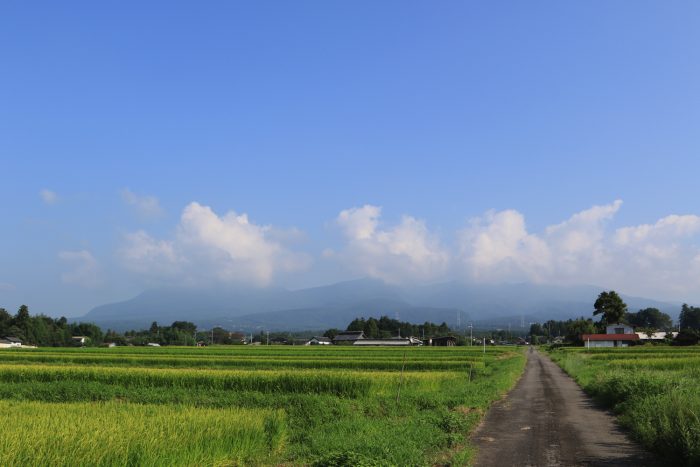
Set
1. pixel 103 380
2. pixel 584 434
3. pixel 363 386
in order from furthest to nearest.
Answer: pixel 103 380 < pixel 363 386 < pixel 584 434

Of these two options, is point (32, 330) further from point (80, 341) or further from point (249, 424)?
point (249, 424)

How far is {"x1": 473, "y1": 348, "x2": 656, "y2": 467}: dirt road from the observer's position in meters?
10.9

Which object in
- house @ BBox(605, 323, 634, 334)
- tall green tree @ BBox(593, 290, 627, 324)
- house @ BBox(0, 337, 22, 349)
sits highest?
tall green tree @ BBox(593, 290, 627, 324)

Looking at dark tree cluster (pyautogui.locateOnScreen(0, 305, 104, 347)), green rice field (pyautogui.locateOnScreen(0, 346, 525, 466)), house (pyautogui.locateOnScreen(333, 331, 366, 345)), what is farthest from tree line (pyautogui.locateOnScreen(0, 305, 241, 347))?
green rice field (pyautogui.locateOnScreen(0, 346, 525, 466))

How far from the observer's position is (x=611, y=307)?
114812mm

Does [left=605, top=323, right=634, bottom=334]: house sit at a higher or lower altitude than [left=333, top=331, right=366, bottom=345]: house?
higher

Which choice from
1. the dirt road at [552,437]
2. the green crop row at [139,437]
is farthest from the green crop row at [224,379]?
the green crop row at [139,437]

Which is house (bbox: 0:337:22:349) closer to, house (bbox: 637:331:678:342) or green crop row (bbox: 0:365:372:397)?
green crop row (bbox: 0:365:372:397)

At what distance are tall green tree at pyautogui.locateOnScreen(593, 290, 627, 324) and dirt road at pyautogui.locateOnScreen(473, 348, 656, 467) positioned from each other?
104018 mm

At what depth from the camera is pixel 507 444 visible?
12.5 meters

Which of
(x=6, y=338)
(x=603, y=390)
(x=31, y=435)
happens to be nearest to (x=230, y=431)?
(x=31, y=435)

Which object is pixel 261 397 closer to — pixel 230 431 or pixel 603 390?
pixel 230 431

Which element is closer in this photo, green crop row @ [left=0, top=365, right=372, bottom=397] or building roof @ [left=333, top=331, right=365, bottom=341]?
green crop row @ [left=0, top=365, right=372, bottom=397]

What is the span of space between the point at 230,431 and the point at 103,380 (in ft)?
61.6
